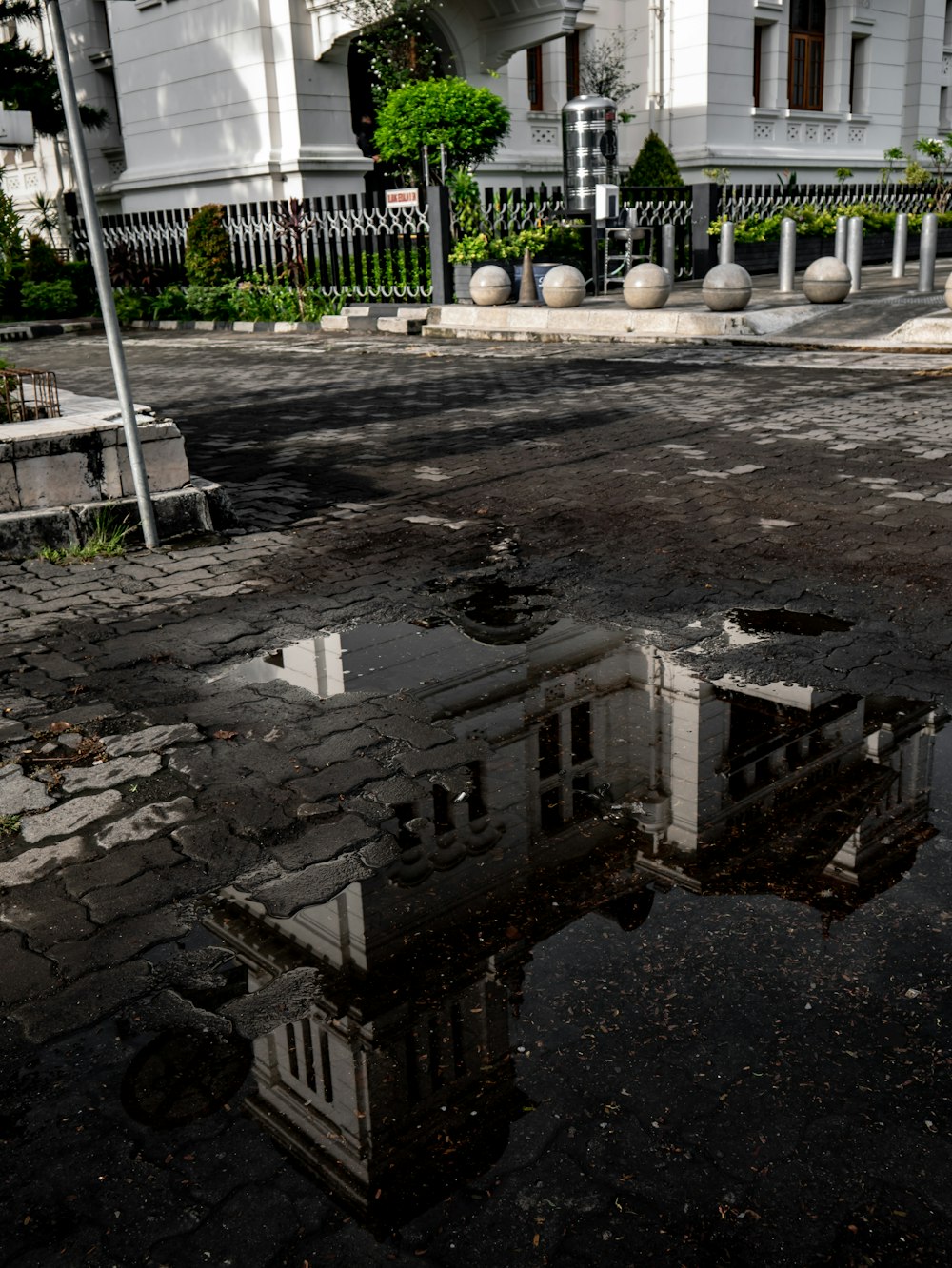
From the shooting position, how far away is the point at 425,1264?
6.79 feet

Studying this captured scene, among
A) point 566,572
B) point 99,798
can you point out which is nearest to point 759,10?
point 566,572

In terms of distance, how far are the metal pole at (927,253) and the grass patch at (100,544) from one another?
44.6ft

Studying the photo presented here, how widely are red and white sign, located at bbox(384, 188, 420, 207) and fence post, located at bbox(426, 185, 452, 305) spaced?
190 millimetres

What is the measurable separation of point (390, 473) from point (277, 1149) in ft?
21.9

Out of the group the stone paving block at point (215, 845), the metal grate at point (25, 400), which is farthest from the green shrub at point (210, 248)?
the stone paving block at point (215, 845)

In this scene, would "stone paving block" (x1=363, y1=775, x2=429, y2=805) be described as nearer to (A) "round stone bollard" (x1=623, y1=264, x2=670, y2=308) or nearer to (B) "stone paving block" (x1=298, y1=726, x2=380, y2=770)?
(B) "stone paving block" (x1=298, y1=726, x2=380, y2=770)

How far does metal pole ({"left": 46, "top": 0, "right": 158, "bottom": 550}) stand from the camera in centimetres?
577

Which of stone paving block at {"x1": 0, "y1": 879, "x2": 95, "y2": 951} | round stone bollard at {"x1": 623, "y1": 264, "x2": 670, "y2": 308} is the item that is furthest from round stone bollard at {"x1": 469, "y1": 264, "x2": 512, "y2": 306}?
stone paving block at {"x1": 0, "y1": 879, "x2": 95, "y2": 951}

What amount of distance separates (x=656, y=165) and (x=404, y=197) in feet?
32.1

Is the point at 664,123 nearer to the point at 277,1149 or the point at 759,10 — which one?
the point at 759,10

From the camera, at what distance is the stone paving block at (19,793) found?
3801 millimetres

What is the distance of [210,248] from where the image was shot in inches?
906

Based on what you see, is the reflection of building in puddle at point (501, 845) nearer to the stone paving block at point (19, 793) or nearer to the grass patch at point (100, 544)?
the stone paving block at point (19, 793)

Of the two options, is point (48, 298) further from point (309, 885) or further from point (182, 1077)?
point (182, 1077)
